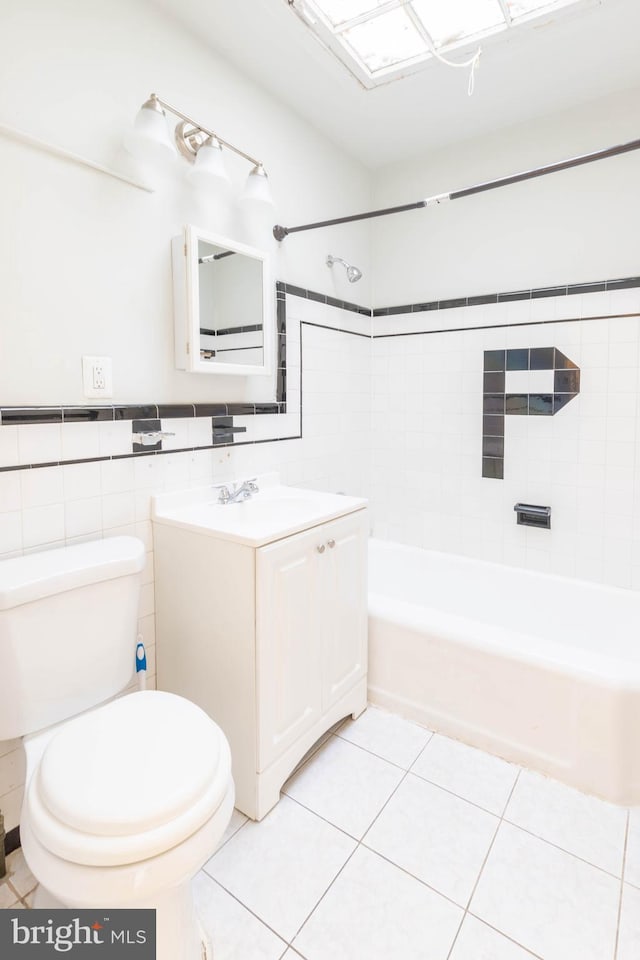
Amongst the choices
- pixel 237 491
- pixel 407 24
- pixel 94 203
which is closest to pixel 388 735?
pixel 237 491

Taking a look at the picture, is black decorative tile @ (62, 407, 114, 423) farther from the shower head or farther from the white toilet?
the shower head

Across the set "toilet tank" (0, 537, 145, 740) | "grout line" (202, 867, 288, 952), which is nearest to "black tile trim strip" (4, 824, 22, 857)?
"toilet tank" (0, 537, 145, 740)

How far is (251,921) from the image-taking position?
1.17 m

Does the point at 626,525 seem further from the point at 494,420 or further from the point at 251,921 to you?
the point at 251,921

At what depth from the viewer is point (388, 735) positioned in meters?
1.82

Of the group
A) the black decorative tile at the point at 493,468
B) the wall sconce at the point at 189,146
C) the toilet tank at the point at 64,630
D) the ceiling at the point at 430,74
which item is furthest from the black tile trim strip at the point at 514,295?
the toilet tank at the point at 64,630

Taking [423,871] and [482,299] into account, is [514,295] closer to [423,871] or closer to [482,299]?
[482,299]

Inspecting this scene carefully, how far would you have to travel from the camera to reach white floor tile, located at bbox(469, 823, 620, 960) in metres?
1.12

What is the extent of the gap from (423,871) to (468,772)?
1.37ft

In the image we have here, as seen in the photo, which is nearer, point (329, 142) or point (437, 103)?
point (437, 103)

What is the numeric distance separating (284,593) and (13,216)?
1260mm

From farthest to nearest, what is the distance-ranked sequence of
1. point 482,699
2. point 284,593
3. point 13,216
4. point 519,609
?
point 519,609 → point 482,699 → point 284,593 → point 13,216

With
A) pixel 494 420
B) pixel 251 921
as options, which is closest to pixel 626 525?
pixel 494 420

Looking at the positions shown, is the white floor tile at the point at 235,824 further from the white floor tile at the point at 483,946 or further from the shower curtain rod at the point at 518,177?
the shower curtain rod at the point at 518,177
